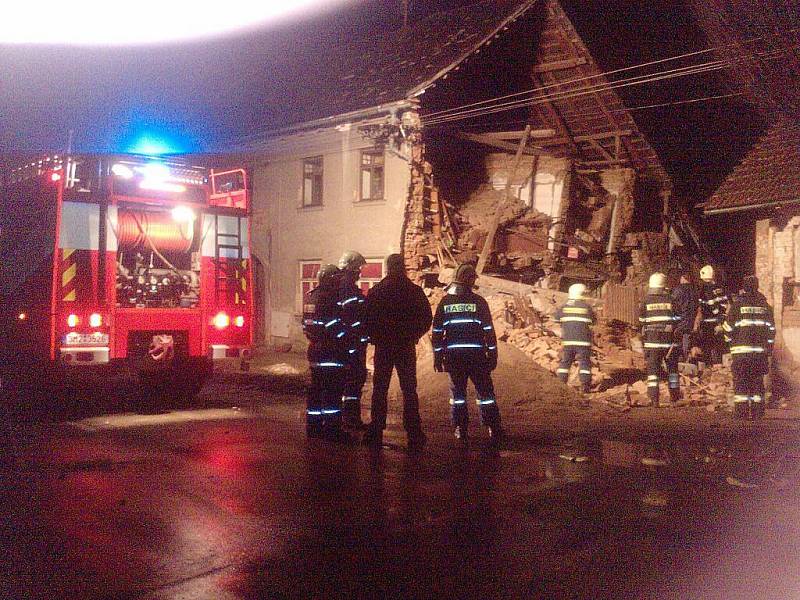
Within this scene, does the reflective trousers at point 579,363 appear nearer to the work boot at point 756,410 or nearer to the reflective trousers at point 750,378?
the reflective trousers at point 750,378

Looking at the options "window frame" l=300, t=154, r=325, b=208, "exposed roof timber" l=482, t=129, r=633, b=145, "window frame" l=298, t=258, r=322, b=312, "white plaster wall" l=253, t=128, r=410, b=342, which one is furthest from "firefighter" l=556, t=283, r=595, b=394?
"window frame" l=300, t=154, r=325, b=208

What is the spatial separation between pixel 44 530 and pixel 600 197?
695 inches

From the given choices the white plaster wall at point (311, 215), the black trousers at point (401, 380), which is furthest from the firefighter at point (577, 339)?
the white plaster wall at point (311, 215)

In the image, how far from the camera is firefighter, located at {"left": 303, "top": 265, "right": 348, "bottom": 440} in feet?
28.1

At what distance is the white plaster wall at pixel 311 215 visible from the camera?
20609 millimetres

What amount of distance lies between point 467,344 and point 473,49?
43.1 ft

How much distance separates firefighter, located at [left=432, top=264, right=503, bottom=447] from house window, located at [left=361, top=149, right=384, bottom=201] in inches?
493

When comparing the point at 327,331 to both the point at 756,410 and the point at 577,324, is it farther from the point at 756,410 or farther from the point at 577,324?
the point at 756,410

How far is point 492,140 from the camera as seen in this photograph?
68.9 feet

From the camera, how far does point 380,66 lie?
23062 millimetres

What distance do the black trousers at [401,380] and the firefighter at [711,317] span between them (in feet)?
25.3

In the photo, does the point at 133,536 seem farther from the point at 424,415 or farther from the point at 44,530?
the point at 424,415

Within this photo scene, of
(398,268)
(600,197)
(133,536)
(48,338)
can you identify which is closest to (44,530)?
(133,536)

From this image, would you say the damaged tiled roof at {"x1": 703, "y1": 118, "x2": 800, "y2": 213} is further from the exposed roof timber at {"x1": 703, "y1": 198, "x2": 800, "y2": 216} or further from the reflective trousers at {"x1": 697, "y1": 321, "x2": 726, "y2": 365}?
the reflective trousers at {"x1": 697, "y1": 321, "x2": 726, "y2": 365}
